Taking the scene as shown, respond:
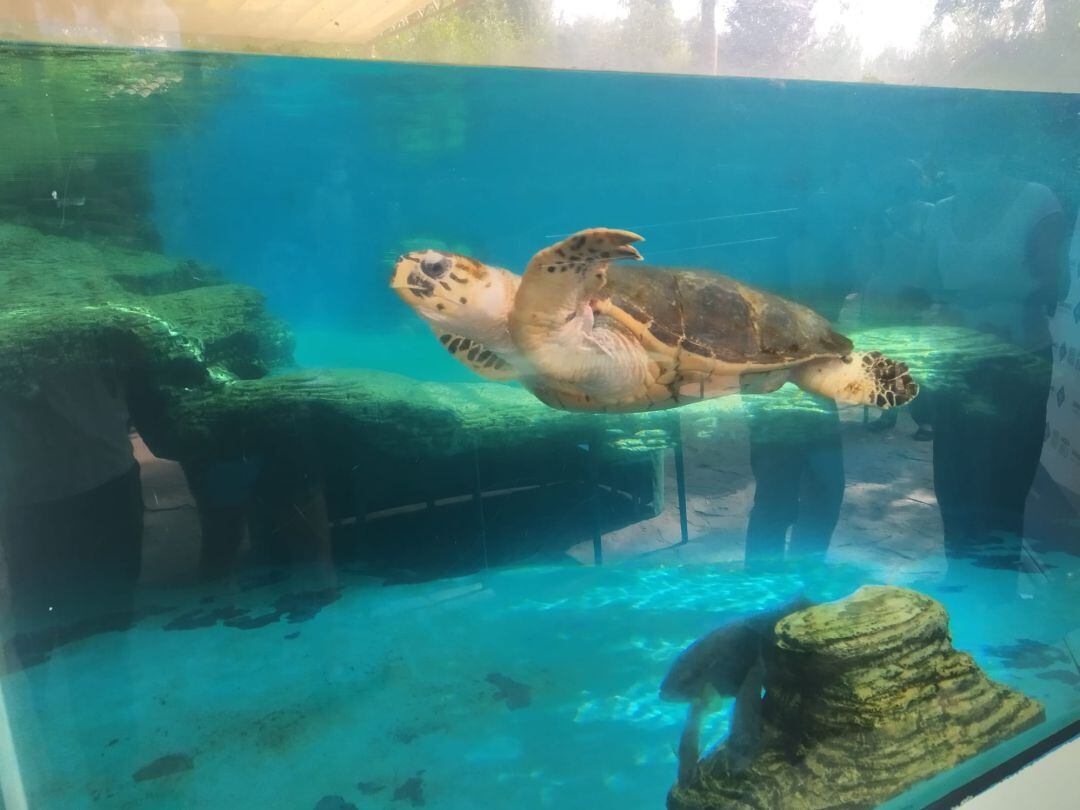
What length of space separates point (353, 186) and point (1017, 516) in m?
5.30

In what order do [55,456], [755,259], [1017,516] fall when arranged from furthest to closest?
[755,259], [1017,516], [55,456]

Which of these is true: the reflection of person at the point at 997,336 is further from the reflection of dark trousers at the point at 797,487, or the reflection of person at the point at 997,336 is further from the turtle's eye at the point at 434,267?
the turtle's eye at the point at 434,267

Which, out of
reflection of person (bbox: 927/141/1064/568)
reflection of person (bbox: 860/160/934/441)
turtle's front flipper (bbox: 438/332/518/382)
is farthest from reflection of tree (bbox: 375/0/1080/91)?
turtle's front flipper (bbox: 438/332/518/382)

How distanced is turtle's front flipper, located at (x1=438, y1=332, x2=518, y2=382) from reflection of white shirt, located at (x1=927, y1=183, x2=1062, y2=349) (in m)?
3.06

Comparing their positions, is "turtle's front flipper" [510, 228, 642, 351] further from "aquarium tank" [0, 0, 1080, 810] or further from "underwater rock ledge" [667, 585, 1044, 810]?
"underwater rock ledge" [667, 585, 1044, 810]

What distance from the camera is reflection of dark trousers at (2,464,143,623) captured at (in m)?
2.38

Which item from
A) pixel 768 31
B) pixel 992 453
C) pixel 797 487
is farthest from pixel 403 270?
pixel 992 453

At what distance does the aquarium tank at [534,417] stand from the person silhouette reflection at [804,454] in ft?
0.10

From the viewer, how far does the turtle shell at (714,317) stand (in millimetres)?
2268

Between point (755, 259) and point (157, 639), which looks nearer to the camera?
point (157, 639)

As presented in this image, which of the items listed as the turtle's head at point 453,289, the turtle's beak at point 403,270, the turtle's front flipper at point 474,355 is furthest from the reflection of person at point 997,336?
the turtle's beak at point 403,270

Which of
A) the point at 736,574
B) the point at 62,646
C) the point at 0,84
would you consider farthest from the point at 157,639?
the point at 0,84

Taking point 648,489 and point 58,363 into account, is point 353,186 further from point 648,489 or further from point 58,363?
point 648,489

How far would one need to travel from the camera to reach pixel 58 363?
107 inches
